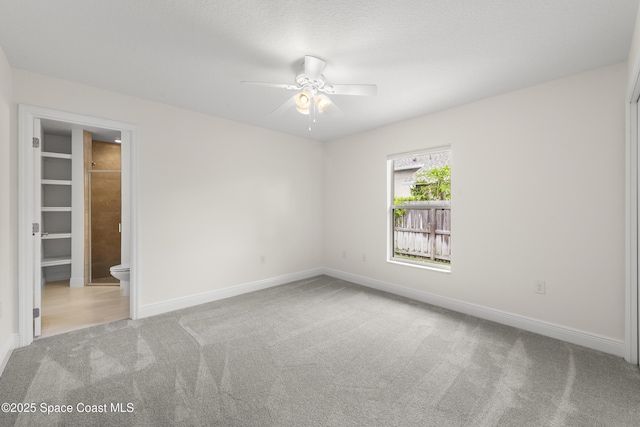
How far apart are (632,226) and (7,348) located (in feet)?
16.8

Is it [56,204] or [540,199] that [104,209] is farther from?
[540,199]

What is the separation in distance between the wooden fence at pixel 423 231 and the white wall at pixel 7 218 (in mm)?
Answer: 4142

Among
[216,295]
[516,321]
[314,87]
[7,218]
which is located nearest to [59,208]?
[7,218]

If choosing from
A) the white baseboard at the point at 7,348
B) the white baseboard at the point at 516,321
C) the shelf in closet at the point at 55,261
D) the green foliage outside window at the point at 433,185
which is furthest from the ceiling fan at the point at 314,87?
the shelf in closet at the point at 55,261

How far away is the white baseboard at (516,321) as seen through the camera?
7.53 feet

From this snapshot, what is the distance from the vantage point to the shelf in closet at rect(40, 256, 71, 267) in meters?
4.06

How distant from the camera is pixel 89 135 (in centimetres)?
436

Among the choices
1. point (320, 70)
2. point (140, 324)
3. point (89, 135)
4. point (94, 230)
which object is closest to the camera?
point (320, 70)

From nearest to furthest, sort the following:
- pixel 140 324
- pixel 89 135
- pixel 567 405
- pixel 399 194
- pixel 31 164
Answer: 1. pixel 567 405
2. pixel 31 164
3. pixel 140 324
4. pixel 399 194
5. pixel 89 135

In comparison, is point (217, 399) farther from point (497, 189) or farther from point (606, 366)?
point (497, 189)

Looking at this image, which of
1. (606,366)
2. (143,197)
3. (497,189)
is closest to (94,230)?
(143,197)

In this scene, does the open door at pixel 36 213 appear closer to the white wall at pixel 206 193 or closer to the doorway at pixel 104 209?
the white wall at pixel 206 193

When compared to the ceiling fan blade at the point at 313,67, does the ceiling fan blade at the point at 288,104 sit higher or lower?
lower

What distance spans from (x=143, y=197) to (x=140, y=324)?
1.37 metres
